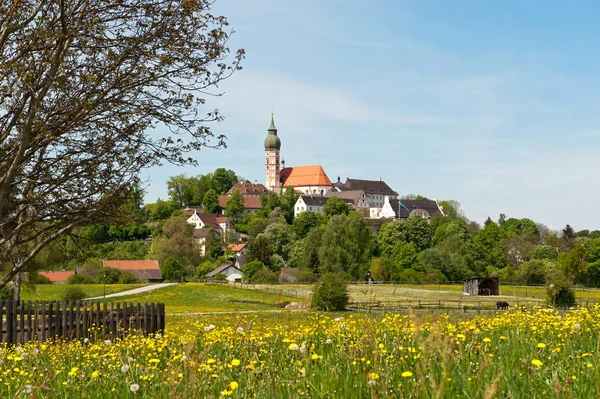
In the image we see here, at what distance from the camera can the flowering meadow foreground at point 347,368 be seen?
13.0 ft

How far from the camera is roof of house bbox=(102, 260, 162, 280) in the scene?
96.5 m

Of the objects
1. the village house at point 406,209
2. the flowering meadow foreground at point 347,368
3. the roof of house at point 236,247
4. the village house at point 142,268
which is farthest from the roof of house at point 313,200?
the flowering meadow foreground at point 347,368

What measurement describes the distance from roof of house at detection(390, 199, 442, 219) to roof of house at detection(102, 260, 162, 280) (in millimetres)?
96787

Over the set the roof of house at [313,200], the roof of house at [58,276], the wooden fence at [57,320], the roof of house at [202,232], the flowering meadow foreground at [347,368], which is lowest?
the roof of house at [58,276]

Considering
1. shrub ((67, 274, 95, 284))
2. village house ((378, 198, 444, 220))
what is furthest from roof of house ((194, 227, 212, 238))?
village house ((378, 198, 444, 220))

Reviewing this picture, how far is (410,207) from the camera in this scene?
188500mm

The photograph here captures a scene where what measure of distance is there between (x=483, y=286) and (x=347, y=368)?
71317 mm

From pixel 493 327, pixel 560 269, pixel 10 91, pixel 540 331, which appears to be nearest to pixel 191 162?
pixel 10 91

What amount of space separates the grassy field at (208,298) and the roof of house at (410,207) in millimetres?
121366

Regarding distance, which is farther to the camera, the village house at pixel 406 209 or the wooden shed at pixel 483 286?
the village house at pixel 406 209

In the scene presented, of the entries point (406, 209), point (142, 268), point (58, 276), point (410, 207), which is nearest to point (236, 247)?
point (142, 268)

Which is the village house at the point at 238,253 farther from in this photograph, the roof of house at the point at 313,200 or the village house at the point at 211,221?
the roof of house at the point at 313,200

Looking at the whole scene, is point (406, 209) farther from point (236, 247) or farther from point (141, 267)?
point (141, 267)

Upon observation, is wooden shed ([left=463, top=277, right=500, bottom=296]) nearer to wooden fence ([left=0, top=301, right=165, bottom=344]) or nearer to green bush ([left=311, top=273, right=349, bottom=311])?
green bush ([left=311, top=273, right=349, bottom=311])
